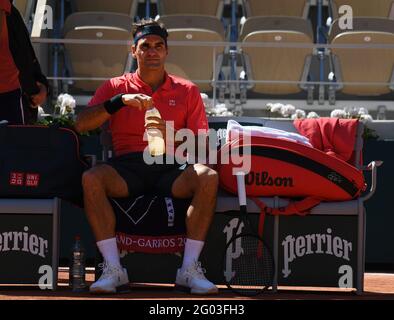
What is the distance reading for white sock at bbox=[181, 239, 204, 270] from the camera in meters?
5.50

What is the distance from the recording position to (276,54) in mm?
9414

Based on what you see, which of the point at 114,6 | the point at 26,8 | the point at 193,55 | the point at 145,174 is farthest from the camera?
the point at 114,6

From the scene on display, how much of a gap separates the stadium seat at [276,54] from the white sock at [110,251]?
4.22 metres

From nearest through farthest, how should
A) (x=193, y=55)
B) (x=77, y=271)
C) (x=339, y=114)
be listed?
(x=77, y=271) → (x=339, y=114) → (x=193, y=55)

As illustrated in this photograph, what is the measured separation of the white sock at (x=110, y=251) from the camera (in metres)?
5.46

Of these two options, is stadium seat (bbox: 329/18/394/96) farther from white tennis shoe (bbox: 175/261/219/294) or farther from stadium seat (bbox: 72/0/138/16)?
white tennis shoe (bbox: 175/261/219/294)

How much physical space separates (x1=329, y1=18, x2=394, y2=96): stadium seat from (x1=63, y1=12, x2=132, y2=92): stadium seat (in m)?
1.81

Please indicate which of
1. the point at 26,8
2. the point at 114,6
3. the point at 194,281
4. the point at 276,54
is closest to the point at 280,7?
the point at 276,54

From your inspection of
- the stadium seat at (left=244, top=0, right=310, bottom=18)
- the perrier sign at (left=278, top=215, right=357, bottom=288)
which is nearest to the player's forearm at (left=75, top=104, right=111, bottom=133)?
the perrier sign at (left=278, top=215, right=357, bottom=288)

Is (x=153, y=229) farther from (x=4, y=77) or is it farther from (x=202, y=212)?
(x=4, y=77)

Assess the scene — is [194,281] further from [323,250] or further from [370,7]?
[370,7]

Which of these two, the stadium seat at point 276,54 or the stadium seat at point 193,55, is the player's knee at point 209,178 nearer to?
the stadium seat at point 193,55

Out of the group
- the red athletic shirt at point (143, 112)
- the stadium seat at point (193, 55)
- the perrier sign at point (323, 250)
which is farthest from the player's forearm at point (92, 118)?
the stadium seat at point (193, 55)

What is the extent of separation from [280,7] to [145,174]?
17.2 ft
